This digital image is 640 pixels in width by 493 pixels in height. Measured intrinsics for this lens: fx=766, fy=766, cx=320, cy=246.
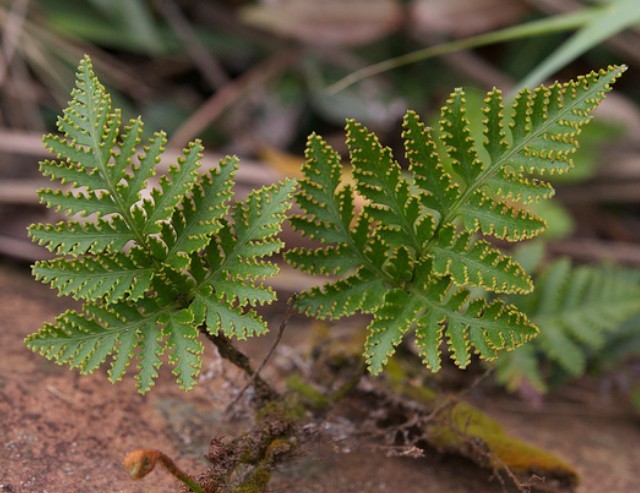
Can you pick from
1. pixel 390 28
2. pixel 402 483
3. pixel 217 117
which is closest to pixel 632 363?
pixel 402 483

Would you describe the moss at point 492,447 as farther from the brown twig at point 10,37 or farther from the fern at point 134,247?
the brown twig at point 10,37

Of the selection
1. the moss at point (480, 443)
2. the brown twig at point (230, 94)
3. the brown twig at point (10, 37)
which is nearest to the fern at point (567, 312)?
the moss at point (480, 443)

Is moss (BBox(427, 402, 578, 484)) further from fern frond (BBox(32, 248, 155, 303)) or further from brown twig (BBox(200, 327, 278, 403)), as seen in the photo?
fern frond (BBox(32, 248, 155, 303))

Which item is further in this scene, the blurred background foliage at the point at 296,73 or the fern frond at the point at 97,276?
the blurred background foliage at the point at 296,73

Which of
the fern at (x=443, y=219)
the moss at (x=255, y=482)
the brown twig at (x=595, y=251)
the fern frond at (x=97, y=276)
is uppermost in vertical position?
the brown twig at (x=595, y=251)

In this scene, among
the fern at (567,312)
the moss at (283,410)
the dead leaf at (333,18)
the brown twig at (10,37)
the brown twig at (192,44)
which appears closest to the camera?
the moss at (283,410)

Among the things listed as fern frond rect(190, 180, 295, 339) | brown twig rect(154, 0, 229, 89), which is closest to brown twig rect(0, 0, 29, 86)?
brown twig rect(154, 0, 229, 89)

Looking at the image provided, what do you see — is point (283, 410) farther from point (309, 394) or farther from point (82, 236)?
point (82, 236)
